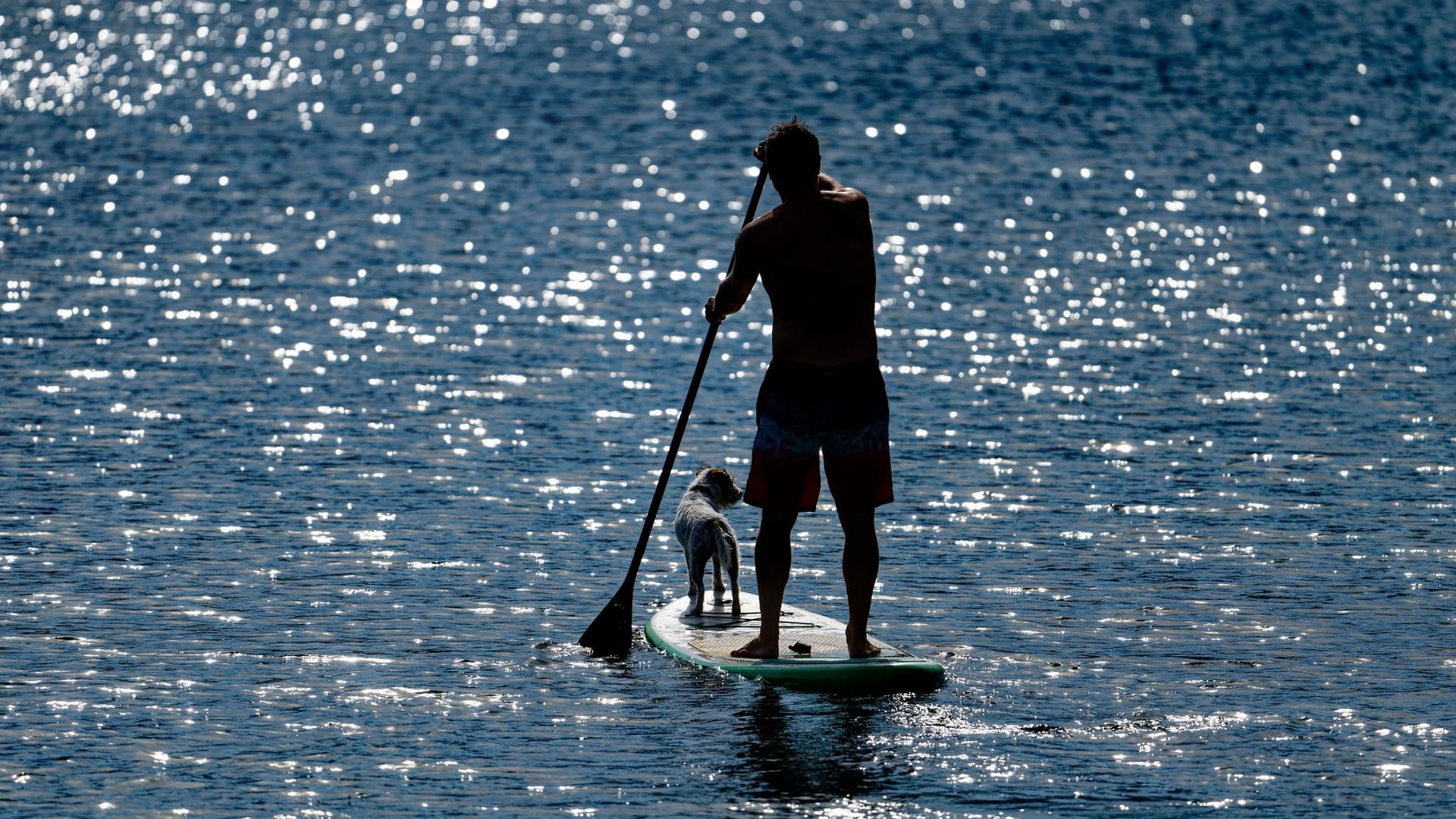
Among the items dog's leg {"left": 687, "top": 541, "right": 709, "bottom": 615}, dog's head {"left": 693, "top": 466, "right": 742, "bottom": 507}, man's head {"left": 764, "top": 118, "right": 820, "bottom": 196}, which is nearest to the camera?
man's head {"left": 764, "top": 118, "right": 820, "bottom": 196}

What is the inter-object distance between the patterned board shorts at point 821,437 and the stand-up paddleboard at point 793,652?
81cm

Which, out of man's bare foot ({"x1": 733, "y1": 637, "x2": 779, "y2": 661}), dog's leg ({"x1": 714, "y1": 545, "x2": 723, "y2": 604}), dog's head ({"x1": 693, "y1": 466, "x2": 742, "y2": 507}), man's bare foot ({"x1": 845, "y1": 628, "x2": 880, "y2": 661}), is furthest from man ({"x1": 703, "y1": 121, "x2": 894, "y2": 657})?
Answer: dog's leg ({"x1": 714, "y1": 545, "x2": 723, "y2": 604})


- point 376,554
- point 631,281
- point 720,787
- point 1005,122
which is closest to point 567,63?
point 1005,122

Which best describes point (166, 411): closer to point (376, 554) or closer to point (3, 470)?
point (3, 470)

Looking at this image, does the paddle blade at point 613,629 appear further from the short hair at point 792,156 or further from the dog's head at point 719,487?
the short hair at point 792,156

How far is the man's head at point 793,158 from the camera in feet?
35.1

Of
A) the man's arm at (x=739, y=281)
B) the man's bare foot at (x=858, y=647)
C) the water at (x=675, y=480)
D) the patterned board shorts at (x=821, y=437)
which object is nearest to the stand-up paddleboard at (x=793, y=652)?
the man's bare foot at (x=858, y=647)

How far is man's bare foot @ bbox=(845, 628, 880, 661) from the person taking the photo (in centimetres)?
1129

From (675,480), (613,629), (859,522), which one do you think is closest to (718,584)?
(613,629)

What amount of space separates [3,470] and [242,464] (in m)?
1.79

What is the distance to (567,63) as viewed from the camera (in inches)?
2773

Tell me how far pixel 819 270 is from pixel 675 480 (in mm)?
6619

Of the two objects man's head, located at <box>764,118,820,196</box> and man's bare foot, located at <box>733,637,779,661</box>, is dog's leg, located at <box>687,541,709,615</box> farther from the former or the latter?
man's head, located at <box>764,118,820,196</box>

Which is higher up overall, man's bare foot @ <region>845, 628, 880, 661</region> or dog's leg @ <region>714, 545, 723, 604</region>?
dog's leg @ <region>714, 545, 723, 604</region>
